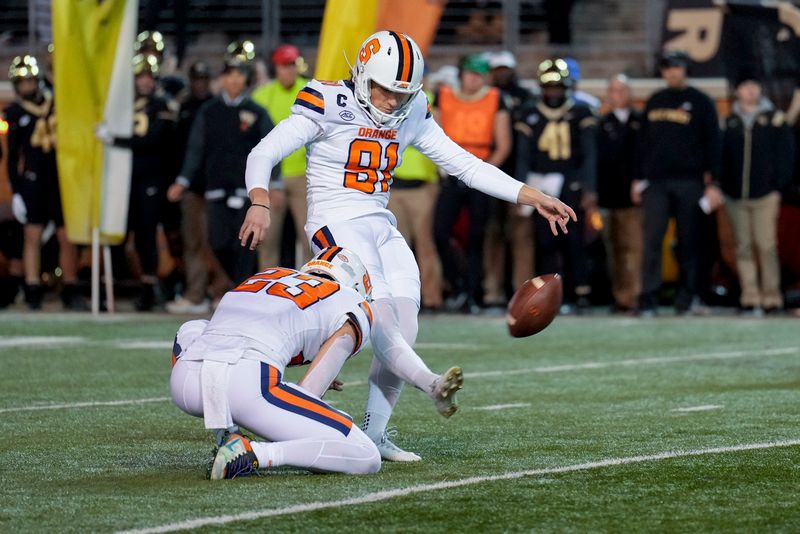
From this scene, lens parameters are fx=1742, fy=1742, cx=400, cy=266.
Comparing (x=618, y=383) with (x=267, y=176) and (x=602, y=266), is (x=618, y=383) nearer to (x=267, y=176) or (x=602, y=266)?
(x=267, y=176)

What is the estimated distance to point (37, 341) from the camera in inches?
465

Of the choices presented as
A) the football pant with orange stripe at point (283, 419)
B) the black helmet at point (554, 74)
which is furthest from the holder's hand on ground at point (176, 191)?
the football pant with orange stripe at point (283, 419)

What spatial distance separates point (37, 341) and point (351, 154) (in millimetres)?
5578

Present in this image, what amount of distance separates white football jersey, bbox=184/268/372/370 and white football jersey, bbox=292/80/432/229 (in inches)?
29.0

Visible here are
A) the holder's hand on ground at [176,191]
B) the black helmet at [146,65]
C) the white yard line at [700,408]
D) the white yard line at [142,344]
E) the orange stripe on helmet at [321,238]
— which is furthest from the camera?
the black helmet at [146,65]

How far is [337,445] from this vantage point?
5.80 metres

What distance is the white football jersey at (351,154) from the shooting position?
6.70 metres

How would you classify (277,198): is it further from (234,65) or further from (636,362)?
(636,362)

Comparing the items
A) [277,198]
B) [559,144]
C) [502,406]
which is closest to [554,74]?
[559,144]

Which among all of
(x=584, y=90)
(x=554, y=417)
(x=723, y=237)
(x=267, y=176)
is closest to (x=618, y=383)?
(x=554, y=417)

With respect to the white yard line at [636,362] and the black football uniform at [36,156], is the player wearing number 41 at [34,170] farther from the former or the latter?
the white yard line at [636,362]

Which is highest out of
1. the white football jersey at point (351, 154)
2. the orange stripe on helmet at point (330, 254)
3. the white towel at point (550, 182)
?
the white football jersey at point (351, 154)

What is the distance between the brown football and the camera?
6.51 m

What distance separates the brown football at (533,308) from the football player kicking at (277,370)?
2.23ft
